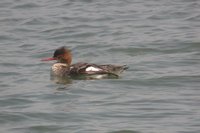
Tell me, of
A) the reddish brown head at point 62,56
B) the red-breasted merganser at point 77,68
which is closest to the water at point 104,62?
the red-breasted merganser at point 77,68

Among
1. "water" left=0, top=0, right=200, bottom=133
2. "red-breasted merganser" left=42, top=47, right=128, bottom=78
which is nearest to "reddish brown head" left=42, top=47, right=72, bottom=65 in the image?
"red-breasted merganser" left=42, top=47, right=128, bottom=78

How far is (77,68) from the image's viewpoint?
14.5 m

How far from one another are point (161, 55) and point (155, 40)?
128 centimetres

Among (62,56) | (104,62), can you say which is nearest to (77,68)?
(62,56)

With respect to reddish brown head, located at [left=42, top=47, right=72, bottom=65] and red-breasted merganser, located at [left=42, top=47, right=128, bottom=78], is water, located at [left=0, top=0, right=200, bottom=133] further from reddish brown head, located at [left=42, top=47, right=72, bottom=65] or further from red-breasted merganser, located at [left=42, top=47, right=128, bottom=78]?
reddish brown head, located at [left=42, top=47, right=72, bottom=65]

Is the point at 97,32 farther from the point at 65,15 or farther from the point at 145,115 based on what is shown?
the point at 145,115

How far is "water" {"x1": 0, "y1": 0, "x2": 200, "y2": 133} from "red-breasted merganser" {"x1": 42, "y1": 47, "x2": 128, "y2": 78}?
6.9 inches

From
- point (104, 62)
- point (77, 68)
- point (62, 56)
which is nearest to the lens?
point (77, 68)

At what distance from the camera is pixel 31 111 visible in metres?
11.9

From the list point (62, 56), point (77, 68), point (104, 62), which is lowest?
point (77, 68)

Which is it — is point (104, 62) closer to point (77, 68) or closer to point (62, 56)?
point (62, 56)

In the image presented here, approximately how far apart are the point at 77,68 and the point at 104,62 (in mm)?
1306

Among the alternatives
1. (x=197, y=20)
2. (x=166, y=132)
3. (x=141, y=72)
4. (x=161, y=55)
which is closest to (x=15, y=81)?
(x=141, y=72)

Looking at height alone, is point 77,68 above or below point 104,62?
below
